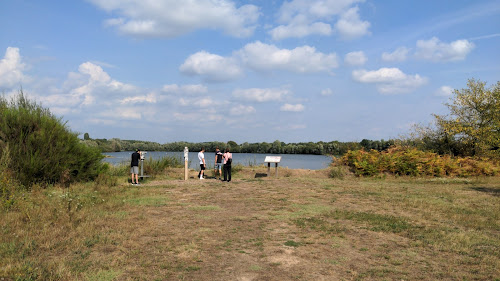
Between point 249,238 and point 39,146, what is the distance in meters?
9.82

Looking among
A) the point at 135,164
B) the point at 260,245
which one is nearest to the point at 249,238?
the point at 260,245

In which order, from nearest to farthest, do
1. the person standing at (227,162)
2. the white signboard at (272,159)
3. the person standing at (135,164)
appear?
1. the person standing at (135,164)
2. the person standing at (227,162)
3. the white signboard at (272,159)

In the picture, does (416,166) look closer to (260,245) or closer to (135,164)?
(135,164)

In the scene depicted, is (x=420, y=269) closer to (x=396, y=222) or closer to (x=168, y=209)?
(x=396, y=222)

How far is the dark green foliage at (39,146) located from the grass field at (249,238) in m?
2.01

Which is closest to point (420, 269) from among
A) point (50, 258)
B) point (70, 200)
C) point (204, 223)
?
point (204, 223)

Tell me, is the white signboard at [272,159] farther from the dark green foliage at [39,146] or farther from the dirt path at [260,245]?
the dark green foliage at [39,146]

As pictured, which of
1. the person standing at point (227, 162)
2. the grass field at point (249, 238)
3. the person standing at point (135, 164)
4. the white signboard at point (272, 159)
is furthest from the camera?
the white signboard at point (272, 159)

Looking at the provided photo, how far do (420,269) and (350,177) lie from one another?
1379 cm

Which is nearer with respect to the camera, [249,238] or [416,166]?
[249,238]

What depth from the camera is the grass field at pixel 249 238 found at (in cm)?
474

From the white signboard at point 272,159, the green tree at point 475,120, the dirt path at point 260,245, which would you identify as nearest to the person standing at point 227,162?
the white signboard at point 272,159

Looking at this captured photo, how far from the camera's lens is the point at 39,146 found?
40.4ft

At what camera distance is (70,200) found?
8398 millimetres
